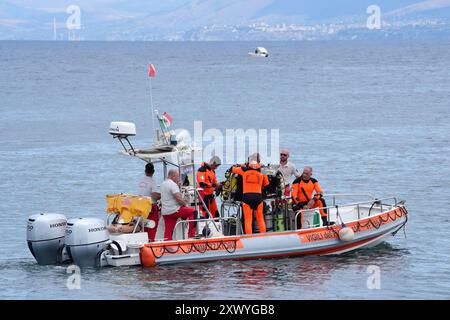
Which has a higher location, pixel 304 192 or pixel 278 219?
pixel 304 192

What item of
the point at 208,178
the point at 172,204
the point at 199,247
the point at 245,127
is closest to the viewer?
the point at 172,204

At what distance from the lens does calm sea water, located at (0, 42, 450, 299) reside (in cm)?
1930

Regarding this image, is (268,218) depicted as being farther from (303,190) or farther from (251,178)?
(251,178)

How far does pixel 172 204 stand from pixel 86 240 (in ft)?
5.62

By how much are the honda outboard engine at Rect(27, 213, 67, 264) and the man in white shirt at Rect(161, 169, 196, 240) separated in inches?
68.4

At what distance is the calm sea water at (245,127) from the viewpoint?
63.3ft

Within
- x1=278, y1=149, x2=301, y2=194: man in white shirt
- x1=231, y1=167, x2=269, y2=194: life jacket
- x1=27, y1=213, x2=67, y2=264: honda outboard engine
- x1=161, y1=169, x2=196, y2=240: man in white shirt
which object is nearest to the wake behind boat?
x1=27, y1=213, x2=67, y2=264: honda outboard engine

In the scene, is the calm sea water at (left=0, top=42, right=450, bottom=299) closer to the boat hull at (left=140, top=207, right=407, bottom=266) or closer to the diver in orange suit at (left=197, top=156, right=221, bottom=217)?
the boat hull at (left=140, top=207, right=407, bottom=266)

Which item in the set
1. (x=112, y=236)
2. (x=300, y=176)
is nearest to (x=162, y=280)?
(x=112, y=236)

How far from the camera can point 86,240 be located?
1883 centimetres

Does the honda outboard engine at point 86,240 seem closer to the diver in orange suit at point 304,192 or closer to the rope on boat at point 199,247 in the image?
the rope on boat at point 199,247

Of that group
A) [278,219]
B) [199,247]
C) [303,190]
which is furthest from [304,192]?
[199,247]

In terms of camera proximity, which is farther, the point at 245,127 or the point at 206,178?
the point at 245,127
